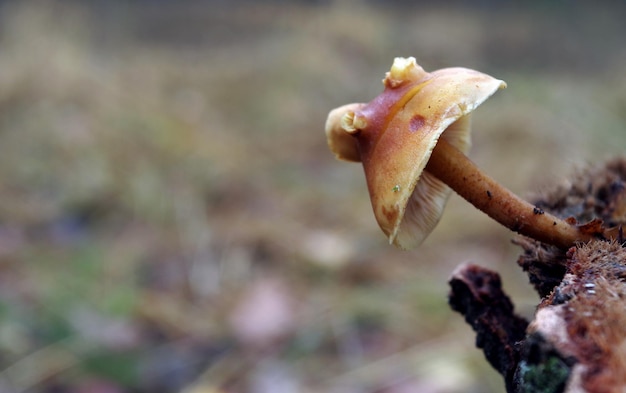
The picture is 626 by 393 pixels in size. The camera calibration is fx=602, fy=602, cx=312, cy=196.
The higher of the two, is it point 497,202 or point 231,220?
point 231,220

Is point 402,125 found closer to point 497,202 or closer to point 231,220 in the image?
point 497,202

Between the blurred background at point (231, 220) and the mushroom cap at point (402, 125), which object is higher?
the blurred background at point (231, 220)

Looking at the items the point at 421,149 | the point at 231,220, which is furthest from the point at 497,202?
the point at 231,220

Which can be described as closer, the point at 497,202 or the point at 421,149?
the point at 421,149

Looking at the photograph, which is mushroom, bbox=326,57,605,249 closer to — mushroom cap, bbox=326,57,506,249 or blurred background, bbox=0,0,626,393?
mushroom cap, bbox=326,57,506,249

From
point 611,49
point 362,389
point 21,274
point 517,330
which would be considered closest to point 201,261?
point 21,274

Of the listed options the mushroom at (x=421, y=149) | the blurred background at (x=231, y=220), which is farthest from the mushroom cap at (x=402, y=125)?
the blurred background at (x=231, y=220)

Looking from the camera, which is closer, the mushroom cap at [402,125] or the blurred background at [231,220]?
the mushroom cap at [402,125]

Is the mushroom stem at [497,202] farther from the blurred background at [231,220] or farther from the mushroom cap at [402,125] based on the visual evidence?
the blurred background at [231,220]
